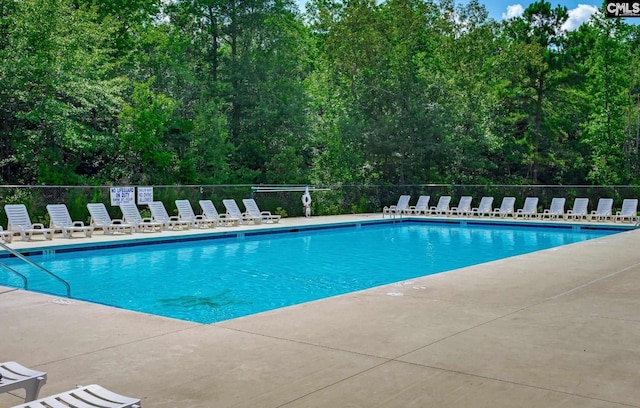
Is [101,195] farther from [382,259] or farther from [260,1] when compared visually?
[260,1]

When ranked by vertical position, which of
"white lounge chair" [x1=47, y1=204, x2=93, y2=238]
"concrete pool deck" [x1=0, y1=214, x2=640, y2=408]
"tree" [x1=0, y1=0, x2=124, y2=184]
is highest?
"tree" [x1=0, y1=0, x2=124, y2=184]

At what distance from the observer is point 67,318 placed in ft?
19.7

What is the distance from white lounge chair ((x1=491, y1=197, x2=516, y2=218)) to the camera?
21.5 m

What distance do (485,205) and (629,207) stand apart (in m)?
4.46

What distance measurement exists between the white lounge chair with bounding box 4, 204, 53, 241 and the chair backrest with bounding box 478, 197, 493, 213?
Answer: 14028 millimetres

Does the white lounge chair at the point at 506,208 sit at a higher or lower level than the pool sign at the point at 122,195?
lower

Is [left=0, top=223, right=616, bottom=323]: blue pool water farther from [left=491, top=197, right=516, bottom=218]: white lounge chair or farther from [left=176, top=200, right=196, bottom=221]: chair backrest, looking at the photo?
[left=491, top=197, right=516, bottom=218]: white lounge chair

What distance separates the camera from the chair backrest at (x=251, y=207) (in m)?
18.8

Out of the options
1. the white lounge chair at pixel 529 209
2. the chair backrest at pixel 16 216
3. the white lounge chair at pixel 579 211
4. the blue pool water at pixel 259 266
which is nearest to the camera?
the blue pool water at pixel 259 266

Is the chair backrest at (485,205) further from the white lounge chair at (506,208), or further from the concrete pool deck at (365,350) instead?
the concrete pool deck at (365,350)

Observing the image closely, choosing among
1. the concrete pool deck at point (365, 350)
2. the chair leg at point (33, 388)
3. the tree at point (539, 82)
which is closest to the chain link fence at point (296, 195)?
the tree at point (539, 82)

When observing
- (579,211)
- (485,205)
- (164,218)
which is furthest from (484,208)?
(164,218)

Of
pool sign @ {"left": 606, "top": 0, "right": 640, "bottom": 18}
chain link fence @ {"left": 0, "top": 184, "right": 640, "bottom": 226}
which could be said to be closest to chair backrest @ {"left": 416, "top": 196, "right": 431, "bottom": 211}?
chain link fence @ {"left": 0, "top": 184, "right": 640, "bottom": 226}

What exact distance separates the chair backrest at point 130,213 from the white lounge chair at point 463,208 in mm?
10988
